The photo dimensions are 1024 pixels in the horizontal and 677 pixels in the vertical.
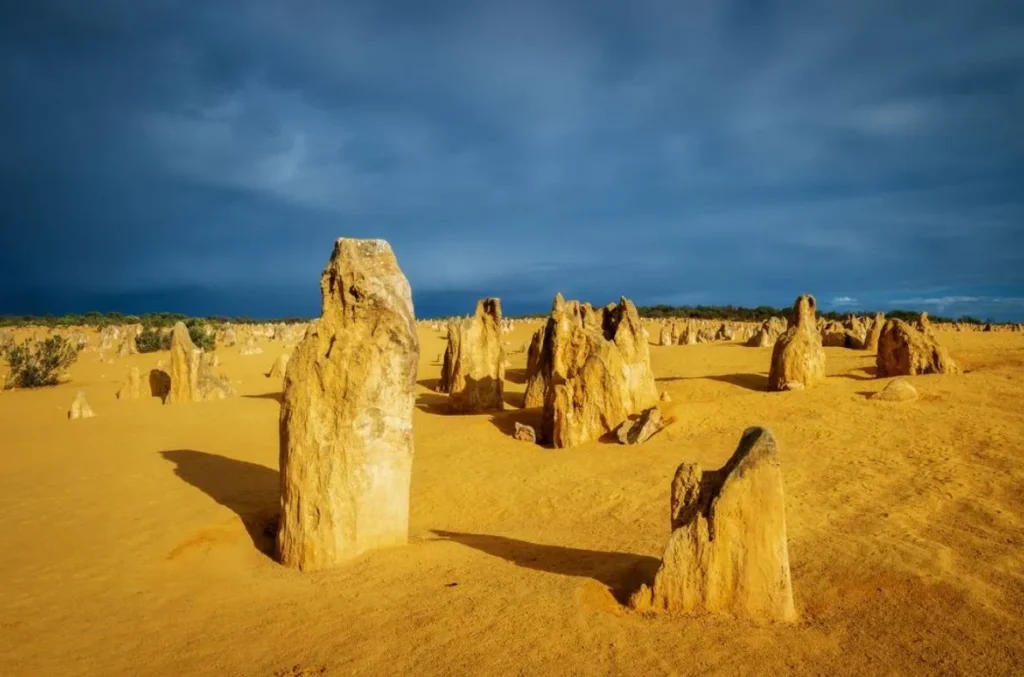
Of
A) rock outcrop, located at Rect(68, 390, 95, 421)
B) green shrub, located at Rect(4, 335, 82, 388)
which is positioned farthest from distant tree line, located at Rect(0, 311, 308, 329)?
rock outcrop, located at Rect(68, 390, 95, 421)

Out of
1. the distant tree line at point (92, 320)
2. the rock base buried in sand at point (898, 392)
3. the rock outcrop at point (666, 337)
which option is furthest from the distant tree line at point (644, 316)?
the rock base buried in sand at point (898, 392)

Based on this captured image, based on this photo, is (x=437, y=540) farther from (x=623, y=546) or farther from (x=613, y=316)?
(x=613, y=316)

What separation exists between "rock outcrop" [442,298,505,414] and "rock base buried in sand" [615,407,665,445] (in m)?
5.32

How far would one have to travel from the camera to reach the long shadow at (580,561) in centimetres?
651

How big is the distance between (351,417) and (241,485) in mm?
4619

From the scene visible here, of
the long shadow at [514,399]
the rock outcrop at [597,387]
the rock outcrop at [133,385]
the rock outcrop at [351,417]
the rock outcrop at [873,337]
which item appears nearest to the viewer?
the rock outcrop at [351,417]

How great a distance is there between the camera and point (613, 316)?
18.1m

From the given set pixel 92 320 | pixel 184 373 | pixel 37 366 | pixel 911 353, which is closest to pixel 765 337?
pixel 911 353

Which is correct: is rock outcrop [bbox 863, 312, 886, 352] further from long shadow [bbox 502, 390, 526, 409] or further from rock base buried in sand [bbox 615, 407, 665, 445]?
rock base buried in sand [bbox 615, 407, 665, 445]

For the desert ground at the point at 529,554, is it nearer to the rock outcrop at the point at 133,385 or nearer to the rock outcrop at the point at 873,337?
the rock outcrop at the point at 133,385

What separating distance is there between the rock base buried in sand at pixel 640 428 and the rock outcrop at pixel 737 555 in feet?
24.7

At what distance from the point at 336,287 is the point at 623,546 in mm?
5106

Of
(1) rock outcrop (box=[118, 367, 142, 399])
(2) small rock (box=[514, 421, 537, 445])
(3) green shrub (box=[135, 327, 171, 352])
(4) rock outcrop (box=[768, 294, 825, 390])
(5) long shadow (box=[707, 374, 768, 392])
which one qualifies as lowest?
(2) small rock (box=[514, 421, 537, 445])

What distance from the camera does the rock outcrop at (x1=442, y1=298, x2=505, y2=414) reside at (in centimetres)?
1822
